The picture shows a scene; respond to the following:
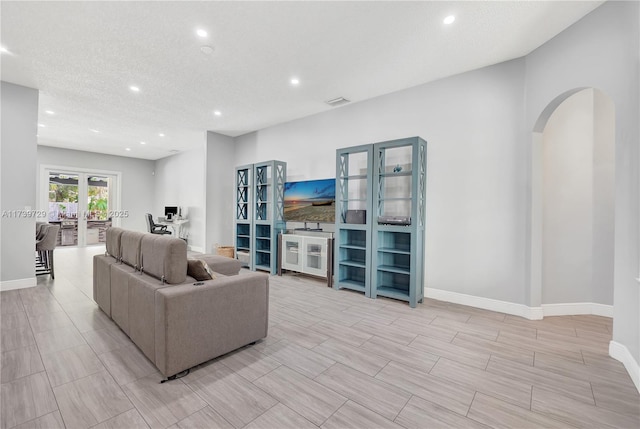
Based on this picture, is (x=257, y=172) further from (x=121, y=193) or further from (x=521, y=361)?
(x=121, y=193)

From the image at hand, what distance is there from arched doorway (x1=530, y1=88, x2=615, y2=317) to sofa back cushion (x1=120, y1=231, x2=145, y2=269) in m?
4.31

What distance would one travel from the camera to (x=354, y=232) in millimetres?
4375

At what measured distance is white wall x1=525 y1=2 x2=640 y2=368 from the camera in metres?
2.06

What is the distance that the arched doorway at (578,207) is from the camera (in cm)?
324

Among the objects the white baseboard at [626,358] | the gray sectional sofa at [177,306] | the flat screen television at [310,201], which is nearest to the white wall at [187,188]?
the flat screen television at [310,201]

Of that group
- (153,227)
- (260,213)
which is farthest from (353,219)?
(153,227)

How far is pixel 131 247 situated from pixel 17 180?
3.04 metres

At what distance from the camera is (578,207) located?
329cm

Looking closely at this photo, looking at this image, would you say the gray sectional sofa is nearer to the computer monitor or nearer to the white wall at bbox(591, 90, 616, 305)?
the white wall at bbox(591, 90, 616, 305)

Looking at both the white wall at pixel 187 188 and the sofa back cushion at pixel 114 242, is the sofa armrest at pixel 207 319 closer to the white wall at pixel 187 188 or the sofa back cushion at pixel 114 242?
the sofa back cushion at pixel 114 242

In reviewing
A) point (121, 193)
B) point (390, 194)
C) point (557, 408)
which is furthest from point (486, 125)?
point (121, 193)

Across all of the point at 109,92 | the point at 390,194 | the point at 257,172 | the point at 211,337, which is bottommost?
the point at 211,337

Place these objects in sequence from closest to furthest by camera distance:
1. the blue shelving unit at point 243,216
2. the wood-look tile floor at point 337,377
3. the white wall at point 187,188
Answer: the wood-look tile floor at point 337,377 < the blue shelving unit at point 243,216 < the white wall at point 187,188

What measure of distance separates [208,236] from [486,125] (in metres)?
5.64
